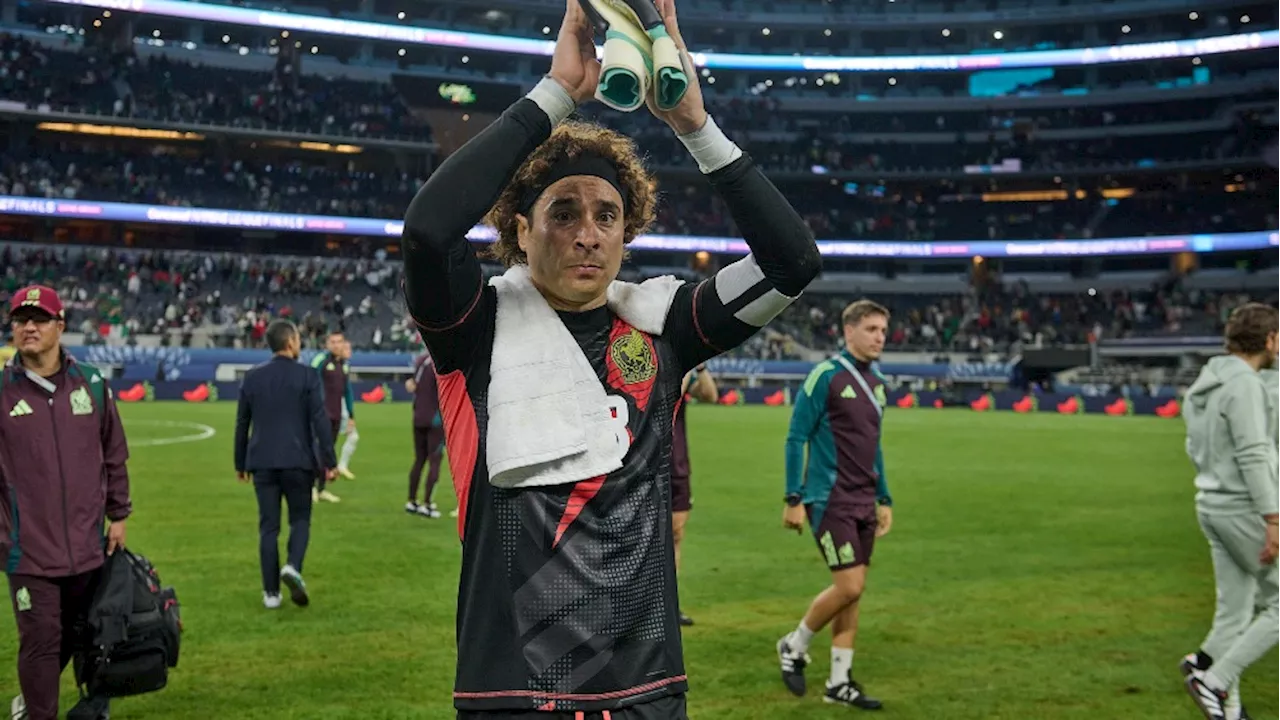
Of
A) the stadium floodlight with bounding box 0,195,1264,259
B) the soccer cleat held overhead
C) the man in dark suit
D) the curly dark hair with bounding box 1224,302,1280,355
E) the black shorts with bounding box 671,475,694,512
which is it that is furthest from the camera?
the stadium floodlight with bounding box 0,195,1264,259

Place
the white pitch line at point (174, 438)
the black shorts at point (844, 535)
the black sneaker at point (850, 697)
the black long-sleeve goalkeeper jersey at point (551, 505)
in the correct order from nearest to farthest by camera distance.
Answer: the black long-sleeve goalkeeper jersey at point (551, 505) → the black sneaker at point (850, 697) → the black shorts at point (844, 535) → the white pitch line at point (174, 438)

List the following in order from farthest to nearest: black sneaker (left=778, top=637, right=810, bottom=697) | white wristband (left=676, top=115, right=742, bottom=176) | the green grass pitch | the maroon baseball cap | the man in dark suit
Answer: the man in dark suit < black sneaker (left=778, top=637, right=810, bottom=697) < the green grass pitch < the maroon baseball cap < white wristband (left=676, top=115, right=742, bottom=176)

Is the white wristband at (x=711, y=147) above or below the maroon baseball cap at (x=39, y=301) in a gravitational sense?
above

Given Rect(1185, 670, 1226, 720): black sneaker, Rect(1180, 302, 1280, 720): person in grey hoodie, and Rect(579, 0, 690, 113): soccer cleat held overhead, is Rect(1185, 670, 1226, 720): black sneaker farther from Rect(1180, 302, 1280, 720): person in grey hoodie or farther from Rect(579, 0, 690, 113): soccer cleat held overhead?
Rect(579, 0, 690, 113): soccer cleat held overhead

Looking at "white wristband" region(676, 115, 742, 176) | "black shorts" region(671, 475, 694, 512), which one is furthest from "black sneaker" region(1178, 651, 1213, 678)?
"white wristband" region(676, 115, 742, 176)

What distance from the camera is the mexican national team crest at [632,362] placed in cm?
268

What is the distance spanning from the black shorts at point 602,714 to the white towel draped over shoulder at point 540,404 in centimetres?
51

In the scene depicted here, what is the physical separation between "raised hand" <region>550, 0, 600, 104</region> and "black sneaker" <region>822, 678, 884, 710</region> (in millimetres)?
5276

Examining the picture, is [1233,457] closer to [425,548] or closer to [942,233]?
[425,548]

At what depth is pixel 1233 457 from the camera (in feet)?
21.2

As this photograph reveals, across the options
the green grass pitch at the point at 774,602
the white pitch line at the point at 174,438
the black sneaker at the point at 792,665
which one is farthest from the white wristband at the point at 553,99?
the white pitch line at the point at 174,438

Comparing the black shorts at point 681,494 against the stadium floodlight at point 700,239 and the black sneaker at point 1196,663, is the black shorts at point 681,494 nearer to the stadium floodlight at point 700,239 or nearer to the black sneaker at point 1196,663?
the black sneaker at point 1196,663

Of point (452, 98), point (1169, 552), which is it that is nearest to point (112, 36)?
point (452, 98)

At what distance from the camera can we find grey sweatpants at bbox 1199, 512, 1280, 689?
630 cm
